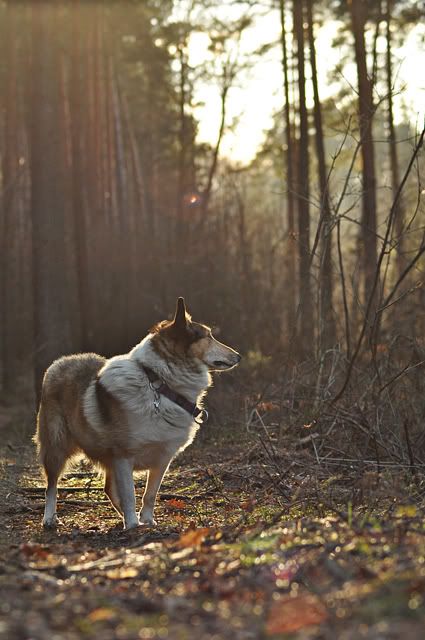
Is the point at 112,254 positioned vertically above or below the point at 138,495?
above

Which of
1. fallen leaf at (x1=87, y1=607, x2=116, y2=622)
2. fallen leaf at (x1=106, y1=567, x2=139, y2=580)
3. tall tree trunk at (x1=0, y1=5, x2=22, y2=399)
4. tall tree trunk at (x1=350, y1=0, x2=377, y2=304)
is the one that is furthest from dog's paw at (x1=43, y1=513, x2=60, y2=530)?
tall tree trunk at (x1=0, y1=5, x2=22, y2=399)

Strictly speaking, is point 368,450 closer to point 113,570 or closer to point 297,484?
point 297,484

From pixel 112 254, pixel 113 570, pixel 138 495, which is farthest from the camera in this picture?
pixel 112 254

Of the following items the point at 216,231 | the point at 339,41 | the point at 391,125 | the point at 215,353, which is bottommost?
the point at 215,353

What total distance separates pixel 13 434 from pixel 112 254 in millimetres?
11787

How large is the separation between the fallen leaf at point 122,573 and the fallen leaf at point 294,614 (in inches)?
45.7

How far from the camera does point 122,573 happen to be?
5039mm

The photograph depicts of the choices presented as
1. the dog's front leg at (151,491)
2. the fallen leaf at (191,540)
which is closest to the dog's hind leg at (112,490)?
the dog's front leg at (151,491)

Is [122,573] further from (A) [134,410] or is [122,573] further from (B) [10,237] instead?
(B) [10,237]

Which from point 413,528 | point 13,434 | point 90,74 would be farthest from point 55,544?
point 90,74

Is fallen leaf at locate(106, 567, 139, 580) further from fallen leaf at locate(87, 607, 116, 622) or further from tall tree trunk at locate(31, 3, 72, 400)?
tall tree trunk at locate(31, 3, 72, 400)

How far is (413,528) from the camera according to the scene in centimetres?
531

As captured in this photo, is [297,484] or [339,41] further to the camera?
[339,41]

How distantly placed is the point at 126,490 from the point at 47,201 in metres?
10.6
